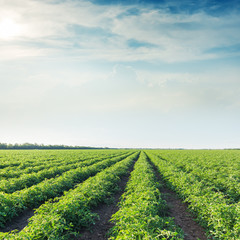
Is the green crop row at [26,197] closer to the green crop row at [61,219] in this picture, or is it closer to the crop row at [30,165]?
the green crop row at [61,219]

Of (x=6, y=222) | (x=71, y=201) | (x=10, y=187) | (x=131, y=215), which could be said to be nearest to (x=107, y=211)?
(x=71, y=201)

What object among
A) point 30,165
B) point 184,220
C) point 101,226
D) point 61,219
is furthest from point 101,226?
point 30,165

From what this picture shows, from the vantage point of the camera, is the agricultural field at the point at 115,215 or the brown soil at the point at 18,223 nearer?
the agricultural field at the point at 115,215

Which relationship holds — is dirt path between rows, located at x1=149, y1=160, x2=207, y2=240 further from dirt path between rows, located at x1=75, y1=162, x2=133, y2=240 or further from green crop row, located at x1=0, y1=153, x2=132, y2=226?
green crop row, located at x1=0, y1=153, x2=132, y2=226

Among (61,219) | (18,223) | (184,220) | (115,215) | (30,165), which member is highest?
(61,219)

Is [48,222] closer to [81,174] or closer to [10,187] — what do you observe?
[10,187]

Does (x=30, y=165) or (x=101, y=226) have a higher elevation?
(x=101, y=226)

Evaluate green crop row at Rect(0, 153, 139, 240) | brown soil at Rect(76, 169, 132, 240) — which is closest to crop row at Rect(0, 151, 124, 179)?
green crop row at Rect(0, 153, 139, 240)

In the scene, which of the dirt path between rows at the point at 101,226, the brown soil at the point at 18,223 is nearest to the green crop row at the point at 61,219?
the dirt path between rows at the point at 101,226

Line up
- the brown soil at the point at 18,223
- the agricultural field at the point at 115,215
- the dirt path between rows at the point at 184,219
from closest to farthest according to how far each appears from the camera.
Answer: the agricultural field at the point at 115,215 < the dirt path between rows at the point at 184,219 < the brown soil at the point at 18,223

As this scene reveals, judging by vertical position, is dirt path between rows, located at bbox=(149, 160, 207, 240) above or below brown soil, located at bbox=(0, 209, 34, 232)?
above

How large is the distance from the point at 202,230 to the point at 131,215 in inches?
141

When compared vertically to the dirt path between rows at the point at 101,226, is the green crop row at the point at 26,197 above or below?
above

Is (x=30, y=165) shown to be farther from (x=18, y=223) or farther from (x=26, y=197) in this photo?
(x=18, y=223)
